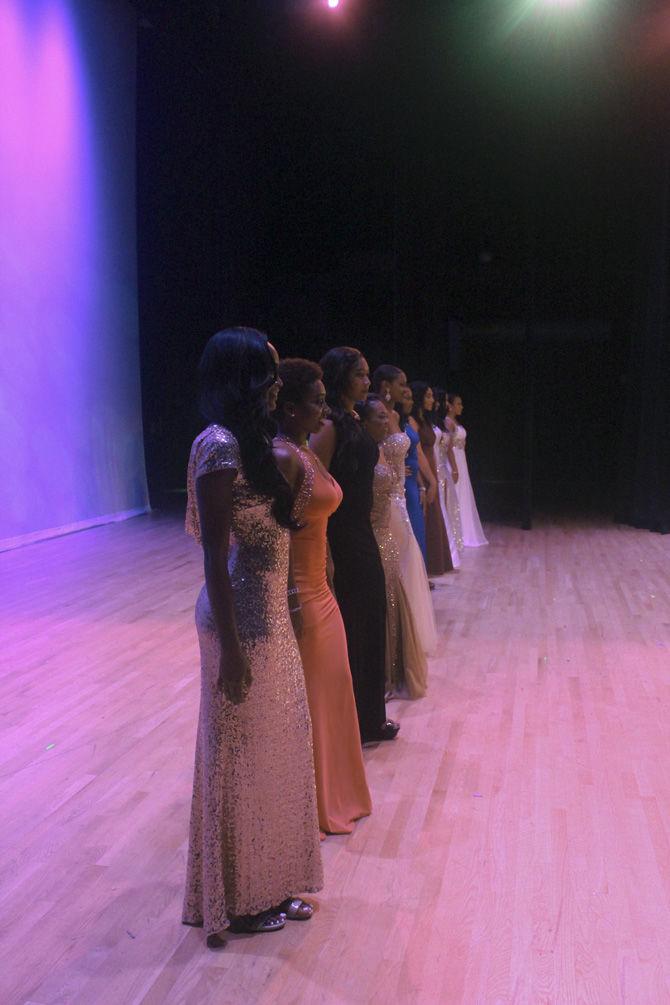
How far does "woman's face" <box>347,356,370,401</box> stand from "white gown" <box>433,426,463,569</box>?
4309 mm

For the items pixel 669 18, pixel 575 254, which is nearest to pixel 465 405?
pixel 575 254

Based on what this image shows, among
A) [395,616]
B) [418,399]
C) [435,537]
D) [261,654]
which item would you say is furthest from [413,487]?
[261,654]

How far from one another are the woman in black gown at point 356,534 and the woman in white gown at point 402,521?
75 cm

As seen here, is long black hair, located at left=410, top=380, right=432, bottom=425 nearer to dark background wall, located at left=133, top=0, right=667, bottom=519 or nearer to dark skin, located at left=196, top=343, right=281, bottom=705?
dark background wall, located at left=133, top=0, right=667, bottom=519

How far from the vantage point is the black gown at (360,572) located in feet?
10.9

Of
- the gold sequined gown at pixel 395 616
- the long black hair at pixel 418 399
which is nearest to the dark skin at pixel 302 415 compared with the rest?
the gold sequined gown at pixel 395 616

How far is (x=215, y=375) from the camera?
1.99 m

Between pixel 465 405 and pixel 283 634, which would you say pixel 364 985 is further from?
pixel 465 405

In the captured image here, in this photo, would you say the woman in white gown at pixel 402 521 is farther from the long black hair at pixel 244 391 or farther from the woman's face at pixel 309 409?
the long black hair at pixel 244 391

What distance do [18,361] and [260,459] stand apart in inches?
289

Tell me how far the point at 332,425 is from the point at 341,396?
11 cm

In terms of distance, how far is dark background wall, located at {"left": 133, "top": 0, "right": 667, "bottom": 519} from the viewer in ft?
28.5

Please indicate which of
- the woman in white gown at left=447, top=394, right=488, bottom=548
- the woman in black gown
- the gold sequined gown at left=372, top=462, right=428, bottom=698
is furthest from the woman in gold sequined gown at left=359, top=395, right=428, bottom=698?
the woman in white gown at left=447, top=394, right=488, bottom=548

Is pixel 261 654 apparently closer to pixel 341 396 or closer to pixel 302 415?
pixel 302 415
